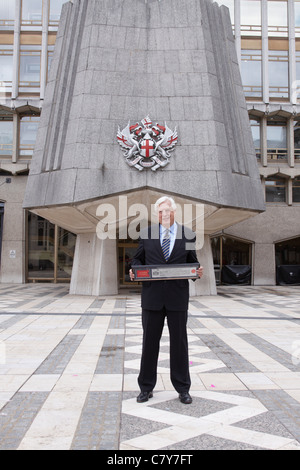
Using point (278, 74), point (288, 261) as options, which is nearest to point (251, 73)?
point (278, 74)

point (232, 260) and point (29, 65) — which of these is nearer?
point (232, 260)

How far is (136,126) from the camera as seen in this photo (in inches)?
696

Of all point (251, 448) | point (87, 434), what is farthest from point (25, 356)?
point (251, 448)

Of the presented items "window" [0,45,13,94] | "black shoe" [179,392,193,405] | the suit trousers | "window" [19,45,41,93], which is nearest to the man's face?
the suit trousers

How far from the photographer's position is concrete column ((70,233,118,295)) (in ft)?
63.7

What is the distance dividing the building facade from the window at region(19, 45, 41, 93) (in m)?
0.07

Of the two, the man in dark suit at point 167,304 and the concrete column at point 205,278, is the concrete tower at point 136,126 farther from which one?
the man in dark suit at point 167,304

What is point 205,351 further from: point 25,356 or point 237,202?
point 237,202

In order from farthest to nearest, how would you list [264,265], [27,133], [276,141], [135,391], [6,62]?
[6,62]
[276,141]
[27,133]
[264,265]
[135,391]

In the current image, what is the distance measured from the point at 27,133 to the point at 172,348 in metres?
27.1

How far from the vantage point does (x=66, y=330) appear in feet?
32.0

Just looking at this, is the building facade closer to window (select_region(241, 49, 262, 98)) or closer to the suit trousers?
window (select_region(241, 49, 262, 98))

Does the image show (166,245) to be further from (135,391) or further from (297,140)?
(297,140)

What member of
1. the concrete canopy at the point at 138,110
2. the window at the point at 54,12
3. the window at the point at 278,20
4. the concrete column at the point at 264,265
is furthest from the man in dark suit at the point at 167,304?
the window at the point at 278,20
